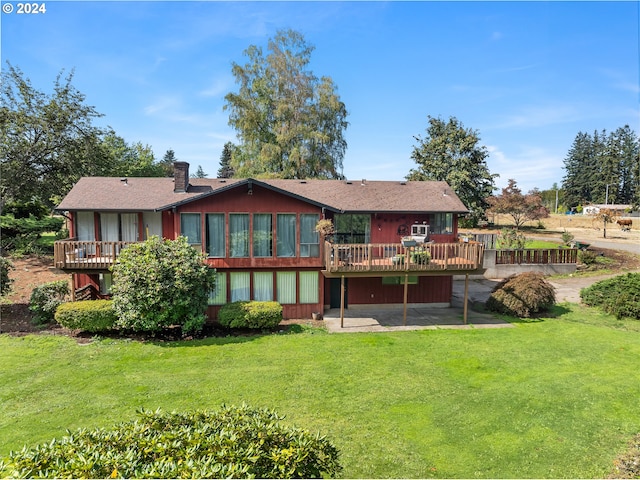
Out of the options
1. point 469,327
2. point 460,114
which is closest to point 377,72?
point 469,327

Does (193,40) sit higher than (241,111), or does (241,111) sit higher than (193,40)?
(241,111)

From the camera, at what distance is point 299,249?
52.6 ft

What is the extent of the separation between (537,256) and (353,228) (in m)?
14.3

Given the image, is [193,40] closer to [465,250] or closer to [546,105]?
[465,250]

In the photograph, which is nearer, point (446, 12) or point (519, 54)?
point (446, 12)

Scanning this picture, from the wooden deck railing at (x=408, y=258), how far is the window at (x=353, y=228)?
2.03m

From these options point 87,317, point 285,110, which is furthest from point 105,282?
point 285,110

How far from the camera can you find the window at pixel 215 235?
51.2ft

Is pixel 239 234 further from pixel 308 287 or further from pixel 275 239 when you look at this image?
pixel 308 287

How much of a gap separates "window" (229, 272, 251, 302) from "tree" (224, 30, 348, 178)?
15778mm

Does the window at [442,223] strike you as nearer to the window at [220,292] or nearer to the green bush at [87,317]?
the window at [220,292]

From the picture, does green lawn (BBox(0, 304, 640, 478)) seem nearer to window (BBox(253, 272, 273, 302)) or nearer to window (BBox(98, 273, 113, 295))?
window (BBox(253, 272, 273, 302))

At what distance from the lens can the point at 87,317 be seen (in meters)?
13.2

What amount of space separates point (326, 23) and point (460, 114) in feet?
116
